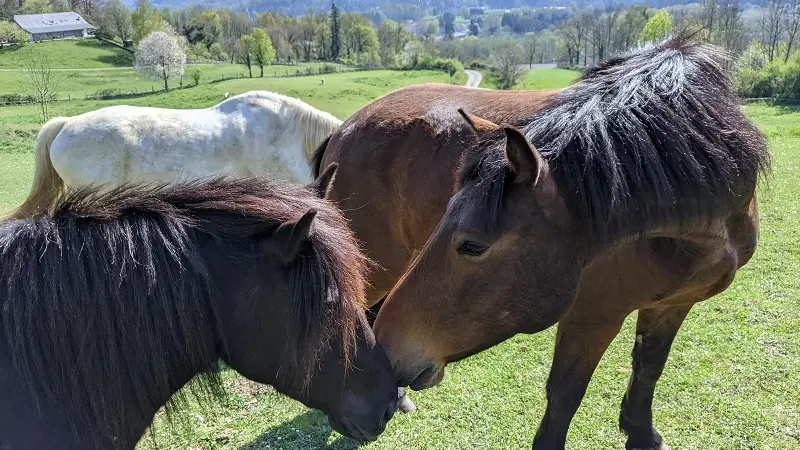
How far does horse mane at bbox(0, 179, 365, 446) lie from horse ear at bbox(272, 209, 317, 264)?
6 centimetres

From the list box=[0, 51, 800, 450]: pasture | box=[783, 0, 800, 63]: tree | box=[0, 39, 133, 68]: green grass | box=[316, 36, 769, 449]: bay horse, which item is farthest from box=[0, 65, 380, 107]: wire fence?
box=[783, 0, 800, 63]: tree

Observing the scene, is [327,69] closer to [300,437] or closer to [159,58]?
[159,58]

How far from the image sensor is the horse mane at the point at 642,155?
190 cm

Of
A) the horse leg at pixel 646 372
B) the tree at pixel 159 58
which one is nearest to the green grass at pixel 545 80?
the tree at pixel 159 58

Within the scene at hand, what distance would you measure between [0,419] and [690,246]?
2.74 metres

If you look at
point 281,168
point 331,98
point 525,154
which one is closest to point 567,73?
point 331,98

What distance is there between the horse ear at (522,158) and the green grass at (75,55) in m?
67.0

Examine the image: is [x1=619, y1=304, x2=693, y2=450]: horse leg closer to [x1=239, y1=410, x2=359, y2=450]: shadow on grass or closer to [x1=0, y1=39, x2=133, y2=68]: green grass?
[x1=239, y1=410, x2=359, y2=450]: shadow on grass

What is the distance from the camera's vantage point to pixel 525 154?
1765 mm

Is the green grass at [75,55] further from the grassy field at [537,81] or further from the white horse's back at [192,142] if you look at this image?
the white horse's back at [192,142]

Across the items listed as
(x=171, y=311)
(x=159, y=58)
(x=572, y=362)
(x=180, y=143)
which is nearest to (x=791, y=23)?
(x=159, y=58)

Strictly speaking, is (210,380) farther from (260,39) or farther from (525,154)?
(260,39)

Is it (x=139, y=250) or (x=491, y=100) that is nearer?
(x=139, y=250)

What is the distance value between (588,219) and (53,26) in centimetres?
10351
